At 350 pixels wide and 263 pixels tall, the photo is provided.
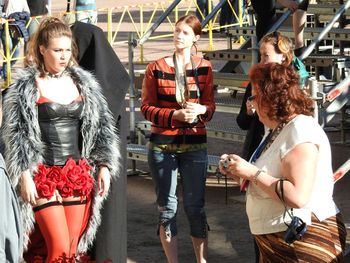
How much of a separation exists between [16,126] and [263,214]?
5.97 ft

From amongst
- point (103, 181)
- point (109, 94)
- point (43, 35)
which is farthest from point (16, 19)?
point (103, 181)

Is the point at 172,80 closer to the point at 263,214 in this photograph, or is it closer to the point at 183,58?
the point at 183,58

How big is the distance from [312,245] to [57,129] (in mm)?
1920

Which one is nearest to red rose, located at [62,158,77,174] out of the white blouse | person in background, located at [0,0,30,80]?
the white blouse

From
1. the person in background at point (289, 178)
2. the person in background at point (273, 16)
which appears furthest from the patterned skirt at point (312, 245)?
the person in background at point (273, 16)

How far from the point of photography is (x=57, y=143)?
6.55m

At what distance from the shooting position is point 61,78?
6648mm

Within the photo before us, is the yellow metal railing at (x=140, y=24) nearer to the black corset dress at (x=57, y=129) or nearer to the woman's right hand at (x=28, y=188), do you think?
the black corset dress at (x=57, y=129)

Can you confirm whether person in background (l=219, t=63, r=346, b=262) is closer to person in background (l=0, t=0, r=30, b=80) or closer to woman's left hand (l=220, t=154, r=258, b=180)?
woman's left hand (l=220, t=154, r=258, b=180)

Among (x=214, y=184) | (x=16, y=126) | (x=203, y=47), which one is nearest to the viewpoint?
(x=16, y=126)

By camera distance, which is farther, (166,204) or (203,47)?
(203,47)

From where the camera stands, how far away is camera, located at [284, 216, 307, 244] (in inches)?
207

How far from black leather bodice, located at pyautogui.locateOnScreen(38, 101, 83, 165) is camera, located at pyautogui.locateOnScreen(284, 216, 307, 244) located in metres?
1.79

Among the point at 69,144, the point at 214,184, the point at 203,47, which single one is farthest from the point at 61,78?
the point at 203,47
